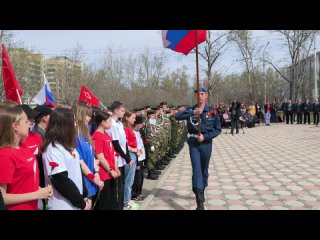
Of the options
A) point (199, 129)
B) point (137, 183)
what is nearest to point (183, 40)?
point (199, 129)

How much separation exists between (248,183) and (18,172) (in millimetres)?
5686

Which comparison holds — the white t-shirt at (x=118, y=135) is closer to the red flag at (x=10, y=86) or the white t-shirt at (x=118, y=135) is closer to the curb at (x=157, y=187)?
the curb at (x=157, y=187)

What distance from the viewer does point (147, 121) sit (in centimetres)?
810

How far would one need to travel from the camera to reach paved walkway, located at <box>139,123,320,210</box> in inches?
228

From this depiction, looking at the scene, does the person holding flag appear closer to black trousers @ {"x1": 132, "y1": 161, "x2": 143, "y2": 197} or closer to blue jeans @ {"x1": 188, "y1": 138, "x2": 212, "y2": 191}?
blue jeans @ {"x1": 188, "y1": 138, "x2": 212, "y2": 191}

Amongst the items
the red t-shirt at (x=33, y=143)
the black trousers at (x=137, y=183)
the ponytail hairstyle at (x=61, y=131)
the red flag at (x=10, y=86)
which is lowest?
the black trousers at (x=137, y=183)

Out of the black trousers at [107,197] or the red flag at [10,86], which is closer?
the black trousers at [107,197]

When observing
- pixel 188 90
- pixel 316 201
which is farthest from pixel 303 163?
pixel 188 90

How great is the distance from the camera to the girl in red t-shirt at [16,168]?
252cm

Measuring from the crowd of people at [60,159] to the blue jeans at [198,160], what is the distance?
111cm

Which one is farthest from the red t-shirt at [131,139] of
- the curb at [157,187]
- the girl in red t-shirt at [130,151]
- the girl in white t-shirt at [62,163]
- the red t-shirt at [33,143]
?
the girl in white t-shirt at [62,163]

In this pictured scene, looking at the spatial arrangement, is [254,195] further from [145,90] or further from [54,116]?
[145,90]

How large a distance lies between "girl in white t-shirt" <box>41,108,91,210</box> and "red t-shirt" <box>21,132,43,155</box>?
0.77ft

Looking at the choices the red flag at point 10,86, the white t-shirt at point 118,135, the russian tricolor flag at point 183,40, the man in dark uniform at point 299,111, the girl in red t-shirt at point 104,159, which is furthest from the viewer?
the man in dark uniform at point 299,111
